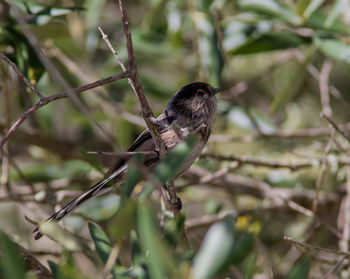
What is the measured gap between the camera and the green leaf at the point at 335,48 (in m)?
3.71

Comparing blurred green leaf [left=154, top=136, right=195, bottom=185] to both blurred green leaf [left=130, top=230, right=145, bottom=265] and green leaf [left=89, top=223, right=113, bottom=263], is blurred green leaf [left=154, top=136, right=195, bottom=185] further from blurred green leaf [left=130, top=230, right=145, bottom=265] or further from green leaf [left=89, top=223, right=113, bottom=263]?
green leaf [left=89, top=223, right=113, bottom=263]

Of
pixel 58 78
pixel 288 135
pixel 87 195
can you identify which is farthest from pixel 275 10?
pixel 58 78

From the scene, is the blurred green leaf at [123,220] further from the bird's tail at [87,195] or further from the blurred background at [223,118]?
the blurred background at [223,118]

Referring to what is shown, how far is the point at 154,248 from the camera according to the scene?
62.9 inches

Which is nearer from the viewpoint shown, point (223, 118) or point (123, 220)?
point (123, 220)

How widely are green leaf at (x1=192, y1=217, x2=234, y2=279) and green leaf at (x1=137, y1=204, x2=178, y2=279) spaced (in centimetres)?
8

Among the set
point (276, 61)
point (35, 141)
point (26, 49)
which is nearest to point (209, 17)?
point (276, 61)

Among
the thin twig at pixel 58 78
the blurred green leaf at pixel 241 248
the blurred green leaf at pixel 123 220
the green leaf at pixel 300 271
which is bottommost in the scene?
the green leaf at pixel 300 271

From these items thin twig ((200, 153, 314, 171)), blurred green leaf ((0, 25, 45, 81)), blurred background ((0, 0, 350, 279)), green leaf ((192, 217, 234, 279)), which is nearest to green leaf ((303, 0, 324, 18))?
blurred background ((0, 0, 350, 279))

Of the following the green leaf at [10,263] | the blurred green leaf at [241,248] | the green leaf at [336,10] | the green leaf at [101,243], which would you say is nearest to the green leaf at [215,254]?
the blurred green leaf at [241,248]

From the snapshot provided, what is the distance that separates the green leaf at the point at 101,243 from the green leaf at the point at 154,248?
0.59 metres

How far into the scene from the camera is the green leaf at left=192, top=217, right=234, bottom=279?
1614 mm

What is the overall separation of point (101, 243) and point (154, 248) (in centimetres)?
72

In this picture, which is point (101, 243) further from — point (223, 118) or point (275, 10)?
point (223, 118)
